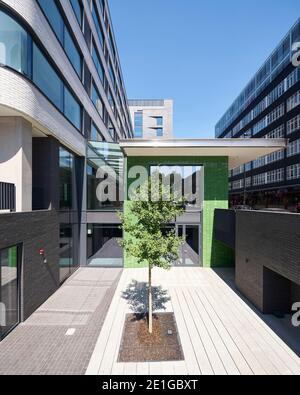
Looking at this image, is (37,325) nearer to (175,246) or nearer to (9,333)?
(9,333)

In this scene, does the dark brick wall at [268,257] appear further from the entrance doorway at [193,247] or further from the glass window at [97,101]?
the glass window at [97,101]

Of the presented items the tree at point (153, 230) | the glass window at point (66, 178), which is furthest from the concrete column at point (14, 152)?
the tree at point (153, 230)

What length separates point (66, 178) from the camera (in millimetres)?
14180

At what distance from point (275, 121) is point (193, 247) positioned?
37900 mm

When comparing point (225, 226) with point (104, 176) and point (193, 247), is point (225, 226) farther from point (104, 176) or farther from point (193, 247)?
point (104, 176)

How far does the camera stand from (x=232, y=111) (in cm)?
6756

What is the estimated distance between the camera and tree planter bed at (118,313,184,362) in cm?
673

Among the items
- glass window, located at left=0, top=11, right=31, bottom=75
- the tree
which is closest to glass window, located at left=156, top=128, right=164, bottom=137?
glass window, located at left=0, top=11, right=31, bottom=75

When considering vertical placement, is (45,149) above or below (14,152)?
above

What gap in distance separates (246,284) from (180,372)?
6.30m

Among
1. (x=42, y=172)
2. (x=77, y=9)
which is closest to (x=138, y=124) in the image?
(x=77, y=9)

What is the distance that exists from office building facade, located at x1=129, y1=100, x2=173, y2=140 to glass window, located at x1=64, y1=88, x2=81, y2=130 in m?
46.2

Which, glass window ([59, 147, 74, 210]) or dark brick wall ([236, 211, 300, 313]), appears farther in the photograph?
glass window ([59, 147, 74, 210])

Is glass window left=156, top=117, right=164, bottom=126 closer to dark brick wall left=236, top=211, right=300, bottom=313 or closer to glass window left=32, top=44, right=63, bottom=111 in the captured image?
glass window left=32, top=44, right=63, bottom=111
